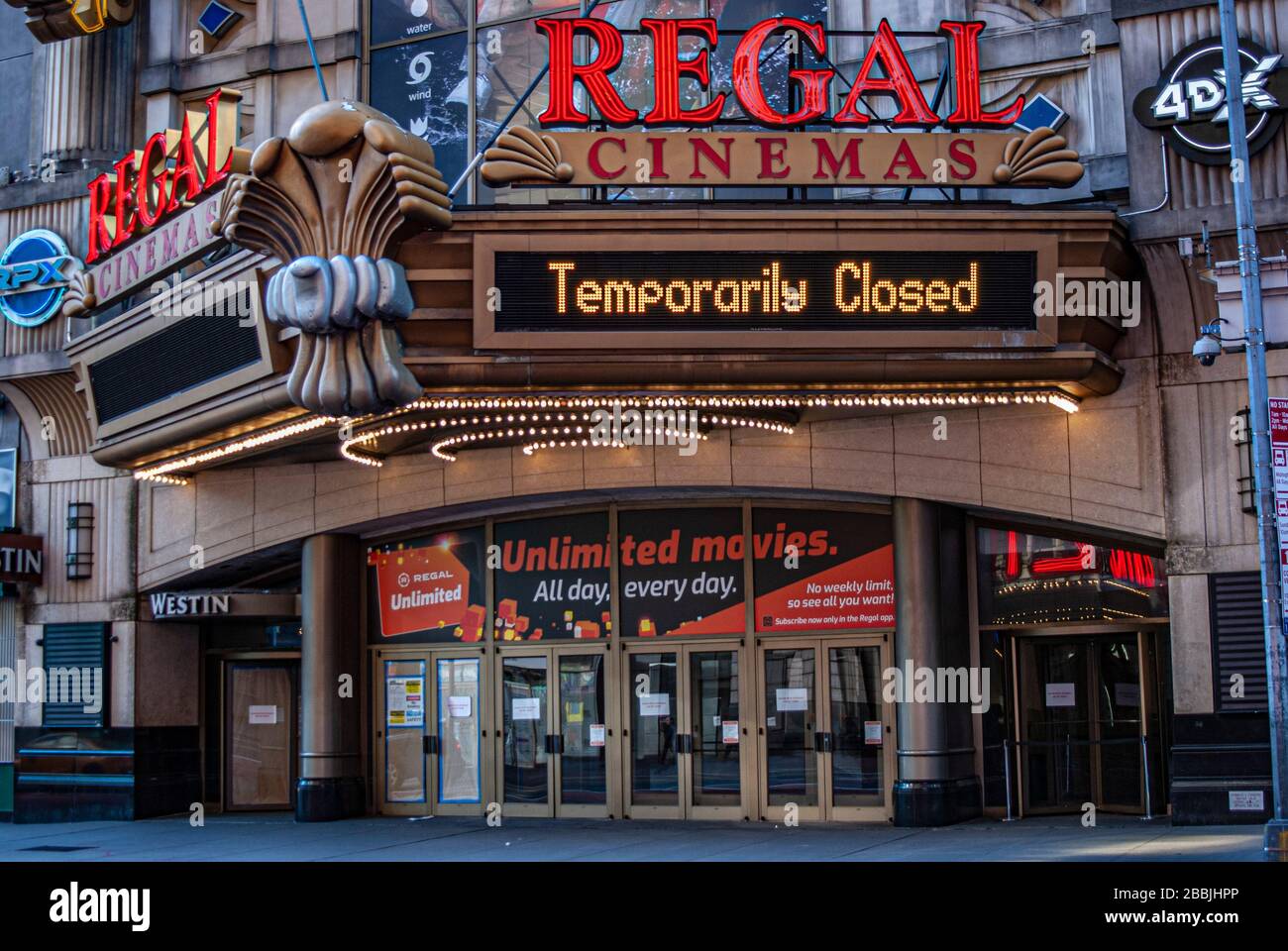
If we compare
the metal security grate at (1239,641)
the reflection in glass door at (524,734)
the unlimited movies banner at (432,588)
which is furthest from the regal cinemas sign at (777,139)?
the reflection in glass door at (524,734)

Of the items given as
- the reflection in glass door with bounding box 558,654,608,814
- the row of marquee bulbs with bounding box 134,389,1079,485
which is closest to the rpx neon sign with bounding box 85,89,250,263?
the row of marquee bulbs with bounding box 134,389,1079,485

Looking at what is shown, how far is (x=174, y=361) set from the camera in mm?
20719

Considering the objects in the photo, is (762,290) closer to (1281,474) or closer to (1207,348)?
(1207,348)

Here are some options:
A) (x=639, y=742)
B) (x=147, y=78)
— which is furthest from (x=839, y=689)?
(x=147, y=78)

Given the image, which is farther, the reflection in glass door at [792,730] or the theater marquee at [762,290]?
the reflection in glass door at [792,730]

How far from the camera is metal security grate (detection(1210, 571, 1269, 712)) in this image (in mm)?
17984

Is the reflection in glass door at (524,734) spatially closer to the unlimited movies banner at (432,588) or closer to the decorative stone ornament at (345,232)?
the unlimited movies banner at (432,588)

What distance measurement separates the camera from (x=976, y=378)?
18.0 meters

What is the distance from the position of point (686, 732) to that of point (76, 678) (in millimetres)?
9795

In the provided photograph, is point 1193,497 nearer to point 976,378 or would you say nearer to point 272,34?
point 976,378

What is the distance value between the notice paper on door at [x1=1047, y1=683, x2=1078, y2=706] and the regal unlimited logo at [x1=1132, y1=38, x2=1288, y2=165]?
6.95 m

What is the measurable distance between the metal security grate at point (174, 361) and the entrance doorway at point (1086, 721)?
1082 centimetres

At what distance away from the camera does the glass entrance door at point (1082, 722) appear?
20359mm

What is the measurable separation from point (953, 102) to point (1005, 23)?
9.53 ft
